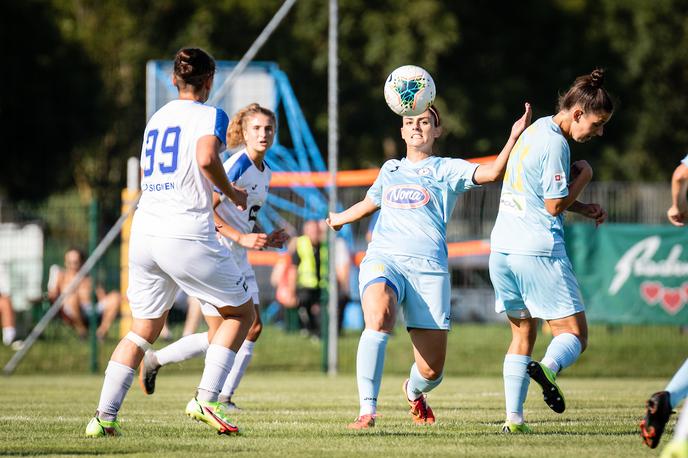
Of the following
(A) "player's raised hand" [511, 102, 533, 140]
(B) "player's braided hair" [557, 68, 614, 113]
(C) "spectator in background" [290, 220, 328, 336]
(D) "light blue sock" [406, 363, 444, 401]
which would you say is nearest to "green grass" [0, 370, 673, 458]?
(D) "light blue sock" [406, 363, 444, 401]

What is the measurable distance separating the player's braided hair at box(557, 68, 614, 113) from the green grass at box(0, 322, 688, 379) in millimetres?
9744

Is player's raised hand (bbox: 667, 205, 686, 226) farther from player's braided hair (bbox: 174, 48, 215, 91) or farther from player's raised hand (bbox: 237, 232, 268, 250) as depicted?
player's braided hair (bbox: 174, 48, 215, 91)

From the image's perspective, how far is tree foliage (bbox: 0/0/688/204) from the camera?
42.3 meters

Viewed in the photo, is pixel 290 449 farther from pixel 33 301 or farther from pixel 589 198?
pixel 589 198

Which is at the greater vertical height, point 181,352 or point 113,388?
point 113,388

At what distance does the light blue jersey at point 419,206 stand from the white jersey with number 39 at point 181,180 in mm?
1365

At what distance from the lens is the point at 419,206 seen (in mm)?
8266

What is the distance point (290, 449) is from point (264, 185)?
3325 mm

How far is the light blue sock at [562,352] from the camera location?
7777 mm

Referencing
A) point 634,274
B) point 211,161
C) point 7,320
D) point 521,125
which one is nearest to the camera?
point 211,161

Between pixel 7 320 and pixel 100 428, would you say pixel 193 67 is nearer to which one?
pixel 100 428

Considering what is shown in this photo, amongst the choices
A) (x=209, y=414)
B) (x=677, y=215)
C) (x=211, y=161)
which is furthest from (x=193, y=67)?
(x=677, y=215)

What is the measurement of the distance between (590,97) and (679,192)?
5.54 ft

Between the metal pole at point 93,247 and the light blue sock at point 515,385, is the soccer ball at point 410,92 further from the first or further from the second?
the metal pole at point 93,247
